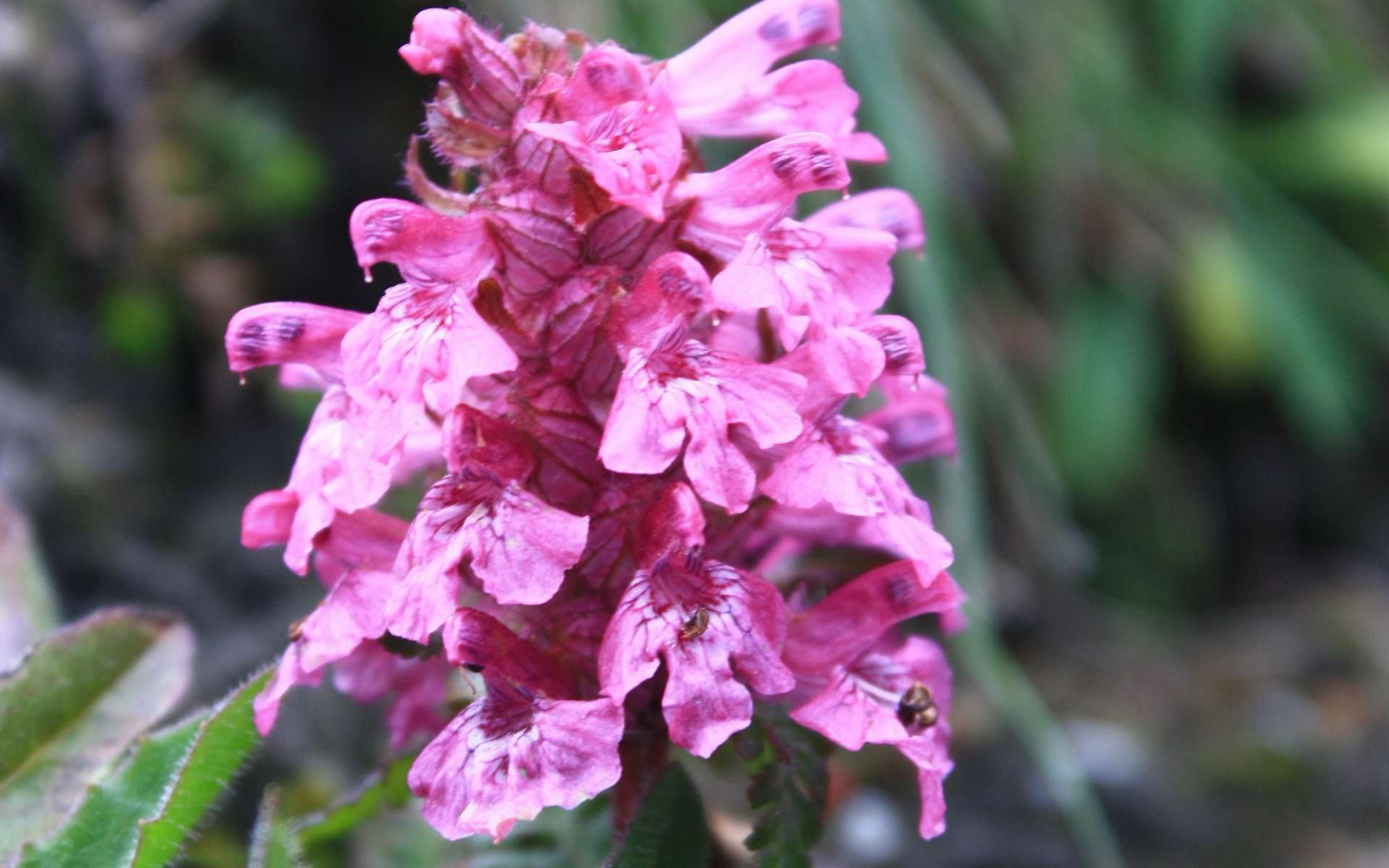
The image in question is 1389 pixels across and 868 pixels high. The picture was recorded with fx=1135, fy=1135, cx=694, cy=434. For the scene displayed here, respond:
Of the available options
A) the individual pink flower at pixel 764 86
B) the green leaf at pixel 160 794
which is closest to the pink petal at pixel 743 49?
the individual pink flower at pixel 764 86

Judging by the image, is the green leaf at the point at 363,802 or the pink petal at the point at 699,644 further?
the green leaf at the point at 363,802

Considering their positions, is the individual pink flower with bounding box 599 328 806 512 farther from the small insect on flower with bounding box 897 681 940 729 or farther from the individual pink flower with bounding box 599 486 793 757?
the small insect on flower with bounding box 897 681 940 729

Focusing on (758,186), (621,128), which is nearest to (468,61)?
(621,128)

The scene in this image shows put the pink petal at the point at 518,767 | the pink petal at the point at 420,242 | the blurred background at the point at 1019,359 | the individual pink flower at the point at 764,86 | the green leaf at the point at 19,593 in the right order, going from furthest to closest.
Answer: the blurred background at the point at 1019,359, the green leaf at the point at 19,593, the individual pink flower at the point at 764,86, the pink petal at the point at 420,242, the pink petal at the point at 518,767

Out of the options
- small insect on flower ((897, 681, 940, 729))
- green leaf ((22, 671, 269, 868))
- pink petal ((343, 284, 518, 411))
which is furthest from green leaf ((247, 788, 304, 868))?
small insect on flower ((897, 681, 940, 729))

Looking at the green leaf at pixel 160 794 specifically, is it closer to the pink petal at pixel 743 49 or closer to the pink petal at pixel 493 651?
the pink petal at pixel 493 651

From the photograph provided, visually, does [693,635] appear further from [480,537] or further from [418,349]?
[418,349]
